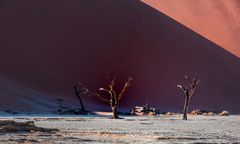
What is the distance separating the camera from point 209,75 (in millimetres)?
86000

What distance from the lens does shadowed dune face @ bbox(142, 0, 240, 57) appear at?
394ft

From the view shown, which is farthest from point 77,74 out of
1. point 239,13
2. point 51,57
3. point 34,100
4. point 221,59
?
point 239,13

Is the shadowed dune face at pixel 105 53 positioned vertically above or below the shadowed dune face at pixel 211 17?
below

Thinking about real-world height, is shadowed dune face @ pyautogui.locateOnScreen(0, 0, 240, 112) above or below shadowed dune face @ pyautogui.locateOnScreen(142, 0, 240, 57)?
below

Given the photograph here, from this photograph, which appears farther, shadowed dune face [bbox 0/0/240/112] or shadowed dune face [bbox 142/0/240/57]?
shadowed dune face [bbox 142/0/240/57]

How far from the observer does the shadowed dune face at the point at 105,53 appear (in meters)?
69.3

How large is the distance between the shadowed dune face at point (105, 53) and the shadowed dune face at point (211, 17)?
1063 inches

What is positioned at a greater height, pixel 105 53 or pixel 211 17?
pixel 211 17

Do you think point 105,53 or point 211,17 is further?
point 211,17

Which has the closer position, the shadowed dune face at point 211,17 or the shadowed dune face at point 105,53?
the shadowed dune face at point 105,53

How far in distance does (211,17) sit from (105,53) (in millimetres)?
57286

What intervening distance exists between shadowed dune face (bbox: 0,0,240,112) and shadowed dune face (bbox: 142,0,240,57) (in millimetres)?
27008

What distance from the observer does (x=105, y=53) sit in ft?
249

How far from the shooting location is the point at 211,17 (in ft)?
425
